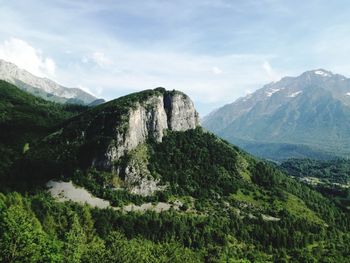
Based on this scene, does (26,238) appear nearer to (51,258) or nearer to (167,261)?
(51,258)

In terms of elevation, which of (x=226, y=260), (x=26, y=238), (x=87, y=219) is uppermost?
(x=26, y=238)

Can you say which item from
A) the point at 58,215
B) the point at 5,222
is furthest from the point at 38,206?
the point at 5,222

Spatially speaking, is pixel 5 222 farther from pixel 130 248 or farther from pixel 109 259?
pixel 130 248

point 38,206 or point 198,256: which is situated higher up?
point 38,206

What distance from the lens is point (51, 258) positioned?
110 metres

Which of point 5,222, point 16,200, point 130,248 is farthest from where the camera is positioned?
point 16,200

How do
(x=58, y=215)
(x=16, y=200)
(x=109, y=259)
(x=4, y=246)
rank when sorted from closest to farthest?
(x=4, y=246)
(x=109, y=259)
(x=16, y=200)
(x=58, y=215)

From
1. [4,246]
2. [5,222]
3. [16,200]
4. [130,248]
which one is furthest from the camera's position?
[16,200]

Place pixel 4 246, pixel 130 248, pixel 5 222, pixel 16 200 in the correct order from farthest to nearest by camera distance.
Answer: pixel 16 200 → pixel 130 248 → pixel 5 222 → pixel 4 246

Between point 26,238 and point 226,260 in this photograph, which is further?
point 226,260

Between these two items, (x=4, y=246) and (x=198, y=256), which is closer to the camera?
(x=4, y=246)

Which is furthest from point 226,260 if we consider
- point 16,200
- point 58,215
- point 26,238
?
point 26,238

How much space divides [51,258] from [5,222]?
16978mm

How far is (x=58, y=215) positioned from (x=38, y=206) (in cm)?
1010
